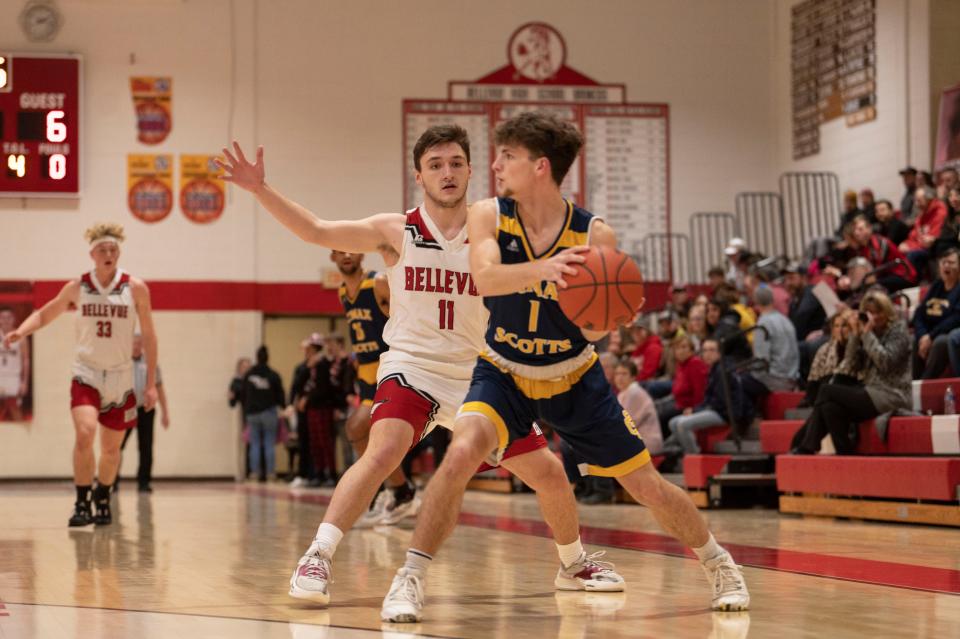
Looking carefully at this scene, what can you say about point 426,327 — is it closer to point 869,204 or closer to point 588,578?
point 588,578

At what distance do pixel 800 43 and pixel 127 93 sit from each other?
10392 mm

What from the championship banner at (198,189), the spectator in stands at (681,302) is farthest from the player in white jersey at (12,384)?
the spectator in stands at (681,302)

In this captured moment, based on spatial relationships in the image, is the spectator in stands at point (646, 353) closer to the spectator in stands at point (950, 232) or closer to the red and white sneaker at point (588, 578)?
the spectator in stands at point (950, 232)

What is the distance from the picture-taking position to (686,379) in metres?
13.1

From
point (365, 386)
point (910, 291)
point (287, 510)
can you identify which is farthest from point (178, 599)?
point (910, 291)

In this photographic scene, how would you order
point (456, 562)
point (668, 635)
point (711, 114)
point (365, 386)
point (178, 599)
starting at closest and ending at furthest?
1. point (668, 635)
2. point (178, 599)
3. point (456, 562)
4. point (365, 386)
5. point (711, 114)

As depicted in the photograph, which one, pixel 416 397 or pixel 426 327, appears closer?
pixel 416 397

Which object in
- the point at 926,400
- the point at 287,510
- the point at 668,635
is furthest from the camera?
the point at 287,510

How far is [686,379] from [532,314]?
879cm

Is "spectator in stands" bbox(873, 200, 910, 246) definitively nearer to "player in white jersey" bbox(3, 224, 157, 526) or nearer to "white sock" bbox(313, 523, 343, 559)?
"player in white jersey" bbox(3, 224, 157, 526)

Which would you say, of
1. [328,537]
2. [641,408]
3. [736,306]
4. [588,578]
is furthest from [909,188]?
[328,537]

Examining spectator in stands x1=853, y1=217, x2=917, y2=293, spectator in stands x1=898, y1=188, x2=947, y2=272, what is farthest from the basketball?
spectator in stands x1=898, y1=188, x2=947, y2=272

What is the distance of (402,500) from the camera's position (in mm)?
9562

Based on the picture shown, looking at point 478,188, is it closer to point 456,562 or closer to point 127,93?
point 127,93
